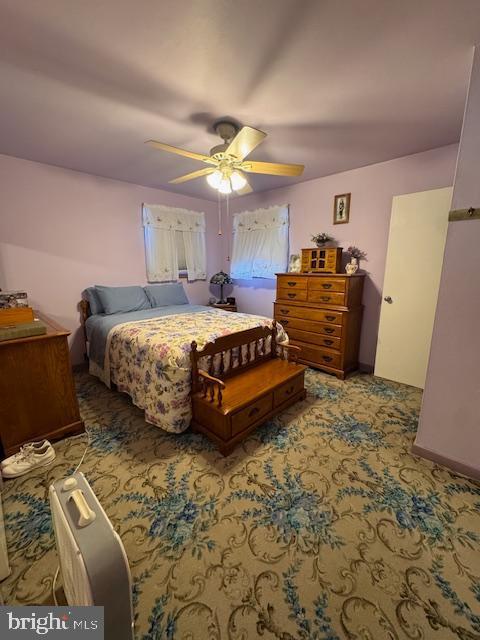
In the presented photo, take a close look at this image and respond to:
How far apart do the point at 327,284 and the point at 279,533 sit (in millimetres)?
2427

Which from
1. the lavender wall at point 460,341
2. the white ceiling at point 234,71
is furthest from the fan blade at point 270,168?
the lavender wall at point 460,341

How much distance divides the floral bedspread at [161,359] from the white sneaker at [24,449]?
700 millimetres

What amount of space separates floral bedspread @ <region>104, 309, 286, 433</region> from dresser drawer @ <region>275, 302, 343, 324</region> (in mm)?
628

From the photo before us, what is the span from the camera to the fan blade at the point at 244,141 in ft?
5.39

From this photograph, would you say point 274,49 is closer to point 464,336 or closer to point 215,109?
point 215,109

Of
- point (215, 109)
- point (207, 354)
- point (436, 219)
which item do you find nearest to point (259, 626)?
point (207, 354)

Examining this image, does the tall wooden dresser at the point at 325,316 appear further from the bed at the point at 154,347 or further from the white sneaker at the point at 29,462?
the white sneaker at the point at 29,462

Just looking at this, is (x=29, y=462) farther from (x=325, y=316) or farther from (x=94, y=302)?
(x=325, y=316)

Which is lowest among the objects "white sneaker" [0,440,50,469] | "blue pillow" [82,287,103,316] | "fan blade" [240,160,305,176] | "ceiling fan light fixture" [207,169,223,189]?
"white sneaker" [0,440,50,469]

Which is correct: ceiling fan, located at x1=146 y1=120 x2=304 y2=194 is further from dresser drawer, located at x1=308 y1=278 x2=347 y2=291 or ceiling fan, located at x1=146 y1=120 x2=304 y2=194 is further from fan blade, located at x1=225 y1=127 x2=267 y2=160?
dresser drawer, located at x1=308 y1=278 x2=347 y2=291

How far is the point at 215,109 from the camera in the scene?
6.10ft

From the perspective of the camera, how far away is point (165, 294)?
149 inches

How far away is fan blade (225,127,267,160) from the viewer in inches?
64.6

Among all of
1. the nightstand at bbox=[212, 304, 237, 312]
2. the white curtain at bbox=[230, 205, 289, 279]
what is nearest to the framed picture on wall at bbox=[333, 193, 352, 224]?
the white curtain at bbox=[230, 205, 289, 279]
